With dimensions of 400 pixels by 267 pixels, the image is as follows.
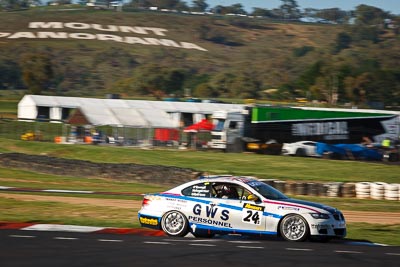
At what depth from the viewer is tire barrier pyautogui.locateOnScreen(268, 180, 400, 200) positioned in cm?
2711

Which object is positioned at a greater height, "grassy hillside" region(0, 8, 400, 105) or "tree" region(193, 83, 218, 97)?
"grassy hillside" region(0, 8, 400, 105)

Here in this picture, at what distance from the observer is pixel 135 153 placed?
4112cm

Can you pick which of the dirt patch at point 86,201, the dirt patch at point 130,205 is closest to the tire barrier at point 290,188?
the dirt patch at point 130,205

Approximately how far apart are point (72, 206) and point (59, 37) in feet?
445

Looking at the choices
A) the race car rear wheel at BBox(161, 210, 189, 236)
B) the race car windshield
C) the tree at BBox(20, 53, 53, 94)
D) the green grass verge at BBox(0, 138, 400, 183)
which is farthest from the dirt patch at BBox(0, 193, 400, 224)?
the tree at BBox(20, 53, 53, 94)

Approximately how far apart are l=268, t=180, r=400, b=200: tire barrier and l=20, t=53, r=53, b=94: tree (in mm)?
80877

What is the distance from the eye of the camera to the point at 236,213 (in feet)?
47.0

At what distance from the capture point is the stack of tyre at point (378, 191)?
27078 millimetres

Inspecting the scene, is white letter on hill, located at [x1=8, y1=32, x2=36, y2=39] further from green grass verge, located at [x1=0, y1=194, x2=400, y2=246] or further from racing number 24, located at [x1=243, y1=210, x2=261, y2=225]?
racing number 24, located at [x1=243, y1=210, x2=261, y2=225]

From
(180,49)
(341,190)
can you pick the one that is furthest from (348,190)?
(180,49)

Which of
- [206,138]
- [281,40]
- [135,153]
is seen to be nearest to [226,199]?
[135,153]

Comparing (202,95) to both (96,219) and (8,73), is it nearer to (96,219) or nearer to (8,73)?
(8,73)

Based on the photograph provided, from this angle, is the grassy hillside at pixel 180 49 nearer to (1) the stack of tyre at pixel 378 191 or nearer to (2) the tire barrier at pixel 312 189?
(2) the tire barrier at pixel 312 189

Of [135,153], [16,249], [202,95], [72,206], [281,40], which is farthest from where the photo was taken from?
[281,40]
